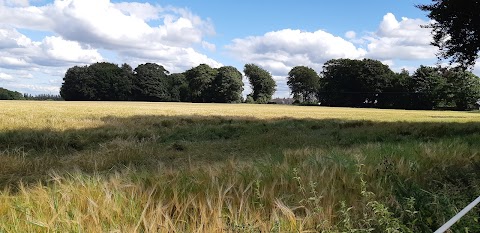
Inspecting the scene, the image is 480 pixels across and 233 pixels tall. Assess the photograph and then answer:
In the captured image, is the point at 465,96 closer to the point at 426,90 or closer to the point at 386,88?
the point at 426,90

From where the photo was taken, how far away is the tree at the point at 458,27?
46.0 ft

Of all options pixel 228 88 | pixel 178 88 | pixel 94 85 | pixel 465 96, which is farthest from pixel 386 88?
pixel 94 85

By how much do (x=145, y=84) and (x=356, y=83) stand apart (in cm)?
5975

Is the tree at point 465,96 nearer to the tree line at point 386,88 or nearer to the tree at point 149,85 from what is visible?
the tree line at point 386,88

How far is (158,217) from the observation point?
2744mm

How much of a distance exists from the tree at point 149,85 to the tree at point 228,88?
1596 cm

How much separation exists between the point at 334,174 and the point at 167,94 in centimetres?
11808

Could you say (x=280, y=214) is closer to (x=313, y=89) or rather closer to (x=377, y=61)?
(x=377, y=61)

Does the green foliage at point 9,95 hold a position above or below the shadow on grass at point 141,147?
above

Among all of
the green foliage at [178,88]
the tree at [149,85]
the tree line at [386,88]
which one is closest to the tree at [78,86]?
the tree at [149,85]

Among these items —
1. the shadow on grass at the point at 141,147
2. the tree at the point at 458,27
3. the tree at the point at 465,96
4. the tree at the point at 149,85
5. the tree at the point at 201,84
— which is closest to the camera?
the shadow on grass at the point at 141,147

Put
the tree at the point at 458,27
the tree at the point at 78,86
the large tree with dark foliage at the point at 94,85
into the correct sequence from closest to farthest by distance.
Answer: the tree at the point at 458,27 < the tree at the point at 78,86 < the large tree with dark foliage at the point at 94,85

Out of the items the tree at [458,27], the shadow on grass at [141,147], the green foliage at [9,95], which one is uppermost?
the tree at [458,27]

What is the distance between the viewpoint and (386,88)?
106 m
